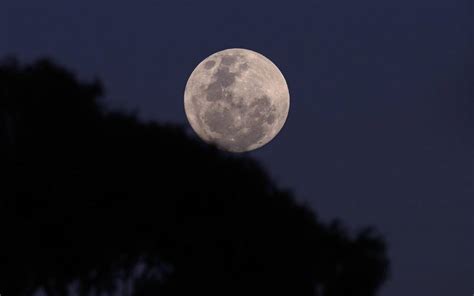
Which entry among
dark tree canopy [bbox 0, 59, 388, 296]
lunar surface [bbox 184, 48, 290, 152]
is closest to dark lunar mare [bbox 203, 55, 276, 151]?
lunar surface [bbox 184, 48, 290, 152]

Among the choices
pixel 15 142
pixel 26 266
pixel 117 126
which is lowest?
pixel 26 266

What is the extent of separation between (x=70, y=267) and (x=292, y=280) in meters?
7.28

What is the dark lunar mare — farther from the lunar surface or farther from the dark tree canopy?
the dark tree canopy

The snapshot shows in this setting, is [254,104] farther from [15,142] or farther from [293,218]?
[15,142]

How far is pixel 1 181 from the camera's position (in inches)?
977

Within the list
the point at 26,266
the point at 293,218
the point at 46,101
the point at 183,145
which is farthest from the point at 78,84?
the point at 293,218

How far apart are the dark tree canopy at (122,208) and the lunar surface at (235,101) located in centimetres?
77

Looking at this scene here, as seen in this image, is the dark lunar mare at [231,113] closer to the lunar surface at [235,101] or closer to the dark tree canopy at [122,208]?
the lunar surface at [235,101]

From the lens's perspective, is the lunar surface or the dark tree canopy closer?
the dark tree canopy

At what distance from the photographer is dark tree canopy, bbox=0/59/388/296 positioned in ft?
82.7

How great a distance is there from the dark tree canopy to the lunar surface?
0.77m

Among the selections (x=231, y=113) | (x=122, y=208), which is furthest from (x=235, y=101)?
(x=122, y=208)

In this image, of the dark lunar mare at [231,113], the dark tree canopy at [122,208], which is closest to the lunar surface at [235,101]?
the dark lunar mare at [231,113]

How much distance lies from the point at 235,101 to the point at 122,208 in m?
4.56
